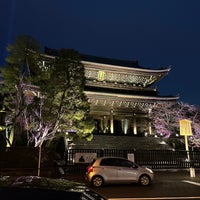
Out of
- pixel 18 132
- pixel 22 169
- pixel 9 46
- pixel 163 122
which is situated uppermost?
pixel 9 46

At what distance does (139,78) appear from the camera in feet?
134

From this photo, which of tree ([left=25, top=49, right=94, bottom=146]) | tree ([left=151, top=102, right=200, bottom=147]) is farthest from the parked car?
tree ([left=151, top=102, right=200, bottom=147])

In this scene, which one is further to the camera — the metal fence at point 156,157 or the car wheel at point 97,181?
the metal fence at point 156,157

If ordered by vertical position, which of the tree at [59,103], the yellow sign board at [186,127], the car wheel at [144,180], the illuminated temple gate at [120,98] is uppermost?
the illuminated temple gate at [120,98]

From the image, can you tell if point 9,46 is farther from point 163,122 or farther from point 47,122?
point 163,122

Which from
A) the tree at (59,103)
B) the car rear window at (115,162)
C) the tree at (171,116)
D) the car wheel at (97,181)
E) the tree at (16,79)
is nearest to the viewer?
the car wheel at (97,181)

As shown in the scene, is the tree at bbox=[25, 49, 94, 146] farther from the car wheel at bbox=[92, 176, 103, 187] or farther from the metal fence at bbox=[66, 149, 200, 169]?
the car wheel at bbox=[92, 176, 103, 187]

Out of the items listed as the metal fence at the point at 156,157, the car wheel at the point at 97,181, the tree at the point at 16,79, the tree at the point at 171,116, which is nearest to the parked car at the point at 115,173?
the car wheel at the point at 97,181

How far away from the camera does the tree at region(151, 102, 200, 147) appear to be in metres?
35.0

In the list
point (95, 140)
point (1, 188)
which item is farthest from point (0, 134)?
point (1, 188)

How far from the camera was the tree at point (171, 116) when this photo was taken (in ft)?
115

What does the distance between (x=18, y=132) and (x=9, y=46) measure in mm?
6237

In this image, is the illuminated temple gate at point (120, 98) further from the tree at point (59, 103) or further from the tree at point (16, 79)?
the tree at point (16, 79)

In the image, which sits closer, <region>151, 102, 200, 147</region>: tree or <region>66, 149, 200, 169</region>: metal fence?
<region>66, 149, 200, 169</region>: metal fence
